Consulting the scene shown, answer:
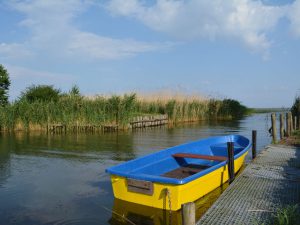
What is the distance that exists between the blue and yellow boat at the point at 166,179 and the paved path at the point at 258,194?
1.64 feet

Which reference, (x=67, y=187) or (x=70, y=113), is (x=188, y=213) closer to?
(x=67, y=187)

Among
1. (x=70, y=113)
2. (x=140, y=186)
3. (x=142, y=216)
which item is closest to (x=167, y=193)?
(x=140, y=186)

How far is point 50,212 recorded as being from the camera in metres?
6.64

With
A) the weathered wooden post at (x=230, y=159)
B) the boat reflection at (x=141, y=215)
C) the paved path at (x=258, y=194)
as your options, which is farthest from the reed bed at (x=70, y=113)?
the boat reflection at (x=141, y=215)

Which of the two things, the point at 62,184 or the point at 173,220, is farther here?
the point at 62,184

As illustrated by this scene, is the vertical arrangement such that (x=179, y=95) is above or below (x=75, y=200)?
above

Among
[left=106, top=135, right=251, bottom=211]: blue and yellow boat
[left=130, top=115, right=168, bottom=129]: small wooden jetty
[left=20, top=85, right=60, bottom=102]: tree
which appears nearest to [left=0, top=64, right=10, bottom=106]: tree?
[left=20, top=85, right=60, bottom=102]: tree

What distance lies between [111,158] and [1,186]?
4.43 metres

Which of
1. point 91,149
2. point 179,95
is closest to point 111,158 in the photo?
point 91,149

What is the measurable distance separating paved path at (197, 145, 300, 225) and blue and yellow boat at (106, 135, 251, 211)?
1.64 ft

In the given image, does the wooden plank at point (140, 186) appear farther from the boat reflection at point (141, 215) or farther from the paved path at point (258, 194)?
the paved path at point (258, 194)

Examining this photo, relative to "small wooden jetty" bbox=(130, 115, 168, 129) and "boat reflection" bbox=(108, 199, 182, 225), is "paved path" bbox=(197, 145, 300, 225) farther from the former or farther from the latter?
"small wooden jetty" bbox=(130, 115, 168, 129)

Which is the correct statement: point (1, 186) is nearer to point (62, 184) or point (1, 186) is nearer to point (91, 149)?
point (62, 184)

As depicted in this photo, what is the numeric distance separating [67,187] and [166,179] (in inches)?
133
